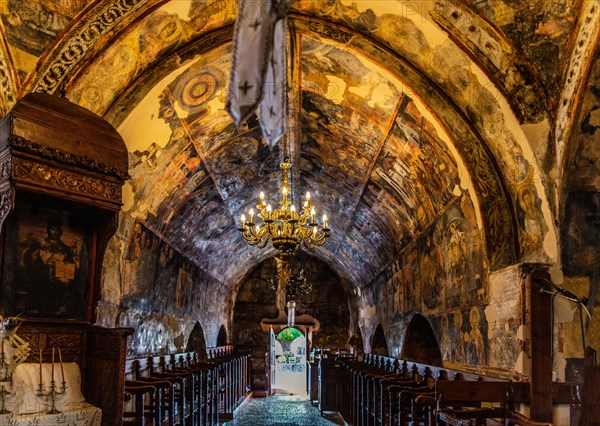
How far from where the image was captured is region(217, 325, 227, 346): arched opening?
2179 centimetres

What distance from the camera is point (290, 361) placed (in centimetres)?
2955

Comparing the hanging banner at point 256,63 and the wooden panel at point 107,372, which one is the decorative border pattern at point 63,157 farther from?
the hanging banner at point 256,63

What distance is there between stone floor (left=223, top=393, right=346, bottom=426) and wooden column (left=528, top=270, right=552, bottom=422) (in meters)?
7.25

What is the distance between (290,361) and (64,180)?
2506cm

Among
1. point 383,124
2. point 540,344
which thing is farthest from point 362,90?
point 540,344

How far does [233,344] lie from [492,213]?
16.6 meters

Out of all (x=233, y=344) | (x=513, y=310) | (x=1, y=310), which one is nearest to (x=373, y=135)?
(x=513, y=310)

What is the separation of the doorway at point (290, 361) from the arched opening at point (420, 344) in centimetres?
986

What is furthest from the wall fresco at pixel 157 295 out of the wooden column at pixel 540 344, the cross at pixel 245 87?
the cross at pixel 245 87

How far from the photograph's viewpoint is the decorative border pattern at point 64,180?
5.34 meters

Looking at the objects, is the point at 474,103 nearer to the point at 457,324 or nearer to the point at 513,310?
the point at 513,310

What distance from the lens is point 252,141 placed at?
1169cm

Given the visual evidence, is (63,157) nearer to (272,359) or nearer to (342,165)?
(342,165)

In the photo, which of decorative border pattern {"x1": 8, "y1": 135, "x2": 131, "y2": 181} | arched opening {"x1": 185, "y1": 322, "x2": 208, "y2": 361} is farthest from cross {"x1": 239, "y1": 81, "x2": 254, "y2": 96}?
arched opening {"x1": 185, "y1": 322, "x2": 208, "y2": 361}
